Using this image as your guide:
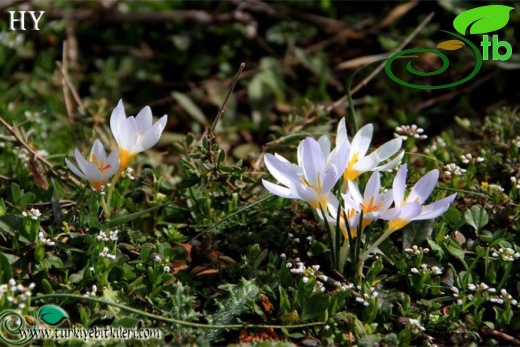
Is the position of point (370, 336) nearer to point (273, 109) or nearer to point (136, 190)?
point (136, 190)

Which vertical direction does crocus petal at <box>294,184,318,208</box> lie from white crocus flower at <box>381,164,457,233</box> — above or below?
above

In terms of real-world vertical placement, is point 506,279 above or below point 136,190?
below

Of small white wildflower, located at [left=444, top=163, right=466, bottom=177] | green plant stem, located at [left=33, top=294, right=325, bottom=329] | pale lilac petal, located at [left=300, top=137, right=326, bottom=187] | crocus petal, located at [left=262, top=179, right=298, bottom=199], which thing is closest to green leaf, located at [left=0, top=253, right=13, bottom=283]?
green plant stem, located at [left=33, top=294, right=325, bottom=329]

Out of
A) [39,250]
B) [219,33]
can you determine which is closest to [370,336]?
[39,250]

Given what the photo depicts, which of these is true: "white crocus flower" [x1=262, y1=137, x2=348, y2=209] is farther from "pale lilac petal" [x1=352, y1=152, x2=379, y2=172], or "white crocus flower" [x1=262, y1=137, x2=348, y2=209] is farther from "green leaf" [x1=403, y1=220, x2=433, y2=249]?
"green leaf" [x1=403, y1=220, x2=433, y2=249]

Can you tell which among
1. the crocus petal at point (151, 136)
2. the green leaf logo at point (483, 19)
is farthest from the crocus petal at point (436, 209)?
the green leaf logo at point (483, 19)
